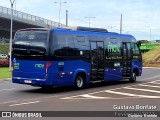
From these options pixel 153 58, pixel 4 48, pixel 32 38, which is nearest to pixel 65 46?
pixel 32 38

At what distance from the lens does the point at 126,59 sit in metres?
24.6

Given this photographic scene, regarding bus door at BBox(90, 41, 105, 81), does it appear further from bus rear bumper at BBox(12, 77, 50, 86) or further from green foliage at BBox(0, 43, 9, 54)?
green foliage at BBox(0, 43, 9, 54)

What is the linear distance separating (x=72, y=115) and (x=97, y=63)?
1021 cm

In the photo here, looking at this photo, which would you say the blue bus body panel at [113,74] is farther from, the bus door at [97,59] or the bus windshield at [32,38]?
Answer: the bus windshield at [32,38]

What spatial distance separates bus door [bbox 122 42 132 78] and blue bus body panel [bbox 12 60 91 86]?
17.0 ft

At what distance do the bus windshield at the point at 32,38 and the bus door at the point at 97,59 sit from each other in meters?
3.49

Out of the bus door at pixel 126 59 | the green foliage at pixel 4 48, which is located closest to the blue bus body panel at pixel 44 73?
the bus door at pixel 126 59

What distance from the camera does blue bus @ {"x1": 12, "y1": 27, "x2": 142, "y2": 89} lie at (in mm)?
18422

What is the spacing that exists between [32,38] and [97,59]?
4267mm

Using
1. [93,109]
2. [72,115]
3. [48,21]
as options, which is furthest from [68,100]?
[48,21]

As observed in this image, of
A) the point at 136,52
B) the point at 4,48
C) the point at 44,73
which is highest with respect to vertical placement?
the point at 4,48

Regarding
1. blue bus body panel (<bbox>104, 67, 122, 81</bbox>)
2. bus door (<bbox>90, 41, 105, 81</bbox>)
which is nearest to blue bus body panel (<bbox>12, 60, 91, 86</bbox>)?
bus door (<bbox>90, 41, 105, 81</bbox>)

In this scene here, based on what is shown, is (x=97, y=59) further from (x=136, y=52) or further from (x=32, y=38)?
(x=136, y=52)

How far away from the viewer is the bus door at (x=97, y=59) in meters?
21.3
